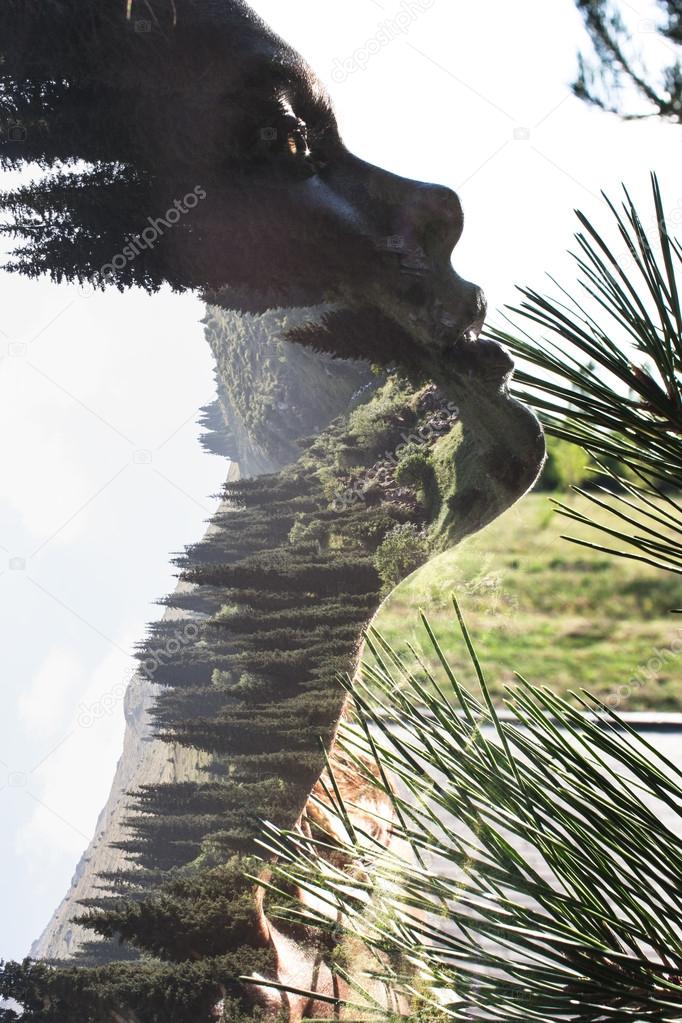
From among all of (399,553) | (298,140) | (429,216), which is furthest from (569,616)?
(298,140)

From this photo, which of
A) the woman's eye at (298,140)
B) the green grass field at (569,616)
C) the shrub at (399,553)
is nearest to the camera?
the woman's eye at (298,140)

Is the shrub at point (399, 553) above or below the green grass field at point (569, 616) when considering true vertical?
below

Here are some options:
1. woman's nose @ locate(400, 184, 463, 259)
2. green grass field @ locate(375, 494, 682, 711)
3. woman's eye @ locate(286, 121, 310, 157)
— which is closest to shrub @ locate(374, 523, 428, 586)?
woman's nose @ locate(400, 184, 463, 259)

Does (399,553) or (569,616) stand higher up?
(569,616)

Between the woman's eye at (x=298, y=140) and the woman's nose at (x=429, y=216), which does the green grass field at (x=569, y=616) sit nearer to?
the woman's nose at (x=429, y=216)

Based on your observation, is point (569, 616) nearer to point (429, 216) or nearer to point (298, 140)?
point (429, 216)

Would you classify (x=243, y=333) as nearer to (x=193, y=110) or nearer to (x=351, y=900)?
(x=193, y=110)

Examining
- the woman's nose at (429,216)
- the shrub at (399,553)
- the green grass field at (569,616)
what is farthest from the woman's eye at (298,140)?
the green grass field at (569,616)

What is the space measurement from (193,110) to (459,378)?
72cm

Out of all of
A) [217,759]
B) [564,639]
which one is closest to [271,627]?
[217,759]

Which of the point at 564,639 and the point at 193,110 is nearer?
the point at 193,110

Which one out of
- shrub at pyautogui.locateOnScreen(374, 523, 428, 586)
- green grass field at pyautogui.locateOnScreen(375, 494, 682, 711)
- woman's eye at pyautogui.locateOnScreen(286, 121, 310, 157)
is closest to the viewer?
woman's eye at pyautogui.locateOnScreen(286, 121, 310, 157)

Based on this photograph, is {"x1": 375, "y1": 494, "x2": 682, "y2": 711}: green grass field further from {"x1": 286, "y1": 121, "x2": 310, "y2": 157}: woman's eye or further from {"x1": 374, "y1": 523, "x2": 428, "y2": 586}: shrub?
{"x1": 286, "y1": 121, "x2": 310, "y2": 157}: woman's eye

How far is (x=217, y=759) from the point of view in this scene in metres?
2.00
